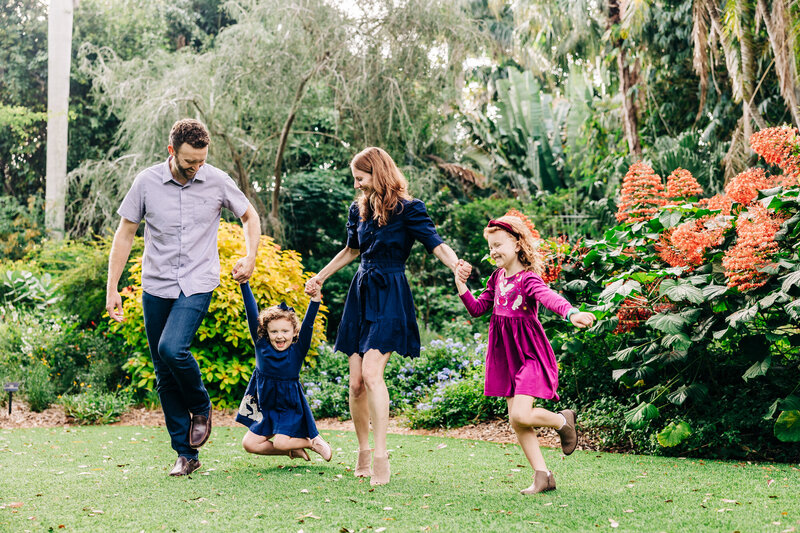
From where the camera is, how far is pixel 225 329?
7320 mm

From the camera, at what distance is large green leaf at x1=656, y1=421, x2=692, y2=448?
4.53 m

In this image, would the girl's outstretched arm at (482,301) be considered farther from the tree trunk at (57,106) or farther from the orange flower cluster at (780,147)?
the tree trunk at (57,106)

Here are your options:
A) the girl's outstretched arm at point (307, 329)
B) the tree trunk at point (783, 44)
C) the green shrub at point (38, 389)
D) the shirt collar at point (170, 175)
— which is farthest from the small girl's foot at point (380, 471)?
the tree trunk at point (783, 44)

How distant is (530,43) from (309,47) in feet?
16.0

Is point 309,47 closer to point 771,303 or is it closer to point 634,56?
point 634,56

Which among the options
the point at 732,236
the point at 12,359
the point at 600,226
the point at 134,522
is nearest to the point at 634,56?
the point at 600,226

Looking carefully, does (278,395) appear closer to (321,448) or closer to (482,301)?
(321,448)

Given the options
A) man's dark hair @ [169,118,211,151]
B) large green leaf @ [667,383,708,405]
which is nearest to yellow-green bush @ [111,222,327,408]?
man's dark hair @ [169,118,211,151]

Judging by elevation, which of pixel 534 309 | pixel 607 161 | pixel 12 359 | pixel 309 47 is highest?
pixel 309 47

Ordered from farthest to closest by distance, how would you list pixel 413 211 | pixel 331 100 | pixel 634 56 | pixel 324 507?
pixel 634 56
pixel 331 100
pixel 413 211
pixel 324 507

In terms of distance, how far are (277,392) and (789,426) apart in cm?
301

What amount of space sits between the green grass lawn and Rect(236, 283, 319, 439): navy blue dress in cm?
26

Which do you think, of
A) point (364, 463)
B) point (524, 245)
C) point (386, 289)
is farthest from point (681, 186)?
point (364, 463)

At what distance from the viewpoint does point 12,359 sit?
874cm
